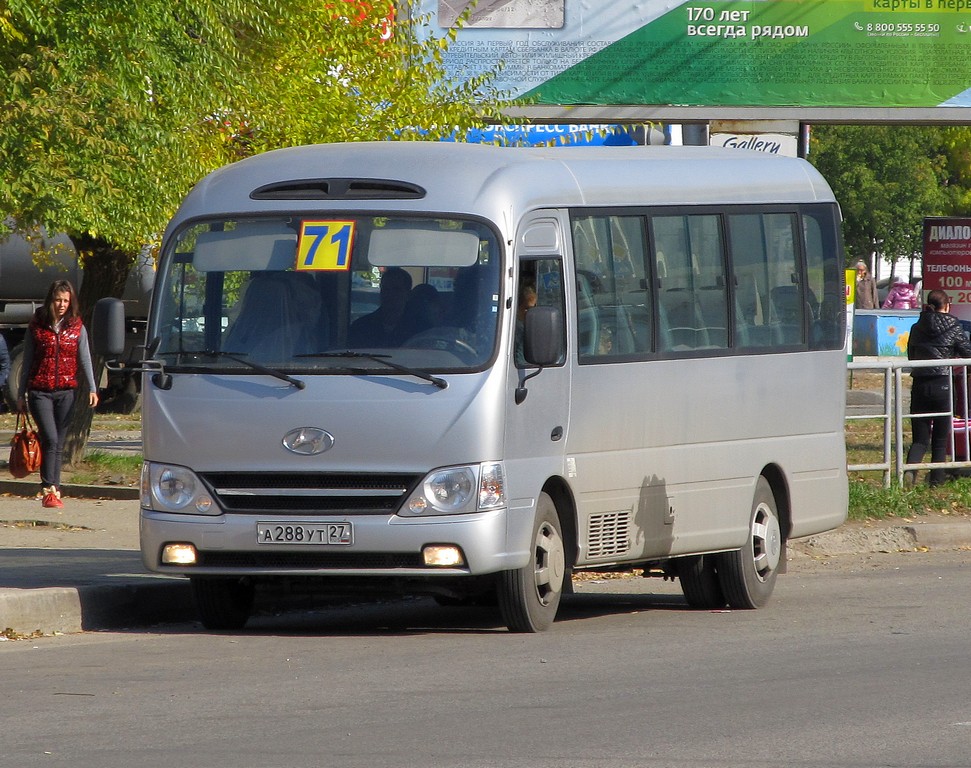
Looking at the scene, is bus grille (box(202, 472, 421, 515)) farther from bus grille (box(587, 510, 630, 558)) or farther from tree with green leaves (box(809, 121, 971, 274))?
tree with green leaves (box(809, 121, 971, 274))

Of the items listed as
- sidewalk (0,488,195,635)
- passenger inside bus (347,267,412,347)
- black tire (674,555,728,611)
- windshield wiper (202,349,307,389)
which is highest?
passenger inside bus (347,267,412,347)

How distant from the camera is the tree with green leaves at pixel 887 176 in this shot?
60.3 metres

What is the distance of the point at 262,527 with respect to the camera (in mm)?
9047

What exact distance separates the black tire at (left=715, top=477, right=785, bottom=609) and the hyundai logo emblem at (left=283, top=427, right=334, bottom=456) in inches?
118

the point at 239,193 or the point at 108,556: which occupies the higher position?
the point at 239,193

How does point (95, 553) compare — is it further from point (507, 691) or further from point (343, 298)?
point (507, 691)

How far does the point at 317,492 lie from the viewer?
900cm

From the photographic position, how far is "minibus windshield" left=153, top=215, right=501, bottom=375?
9133 mm

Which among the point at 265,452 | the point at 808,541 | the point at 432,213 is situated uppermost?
the point at 432,213

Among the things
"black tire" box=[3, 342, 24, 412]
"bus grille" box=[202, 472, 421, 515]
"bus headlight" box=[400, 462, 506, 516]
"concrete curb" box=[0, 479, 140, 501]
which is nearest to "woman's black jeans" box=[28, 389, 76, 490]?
"concrete curb" box=[0, 479, 140, 501]

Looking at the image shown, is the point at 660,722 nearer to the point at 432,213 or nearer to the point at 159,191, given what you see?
the point at 432,213

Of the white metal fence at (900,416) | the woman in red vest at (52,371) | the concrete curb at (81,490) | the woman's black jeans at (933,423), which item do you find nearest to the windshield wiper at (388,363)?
the woman in red vest at (52,371)

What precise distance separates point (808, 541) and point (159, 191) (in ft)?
19.0

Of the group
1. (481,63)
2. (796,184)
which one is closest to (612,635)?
(796,184)
